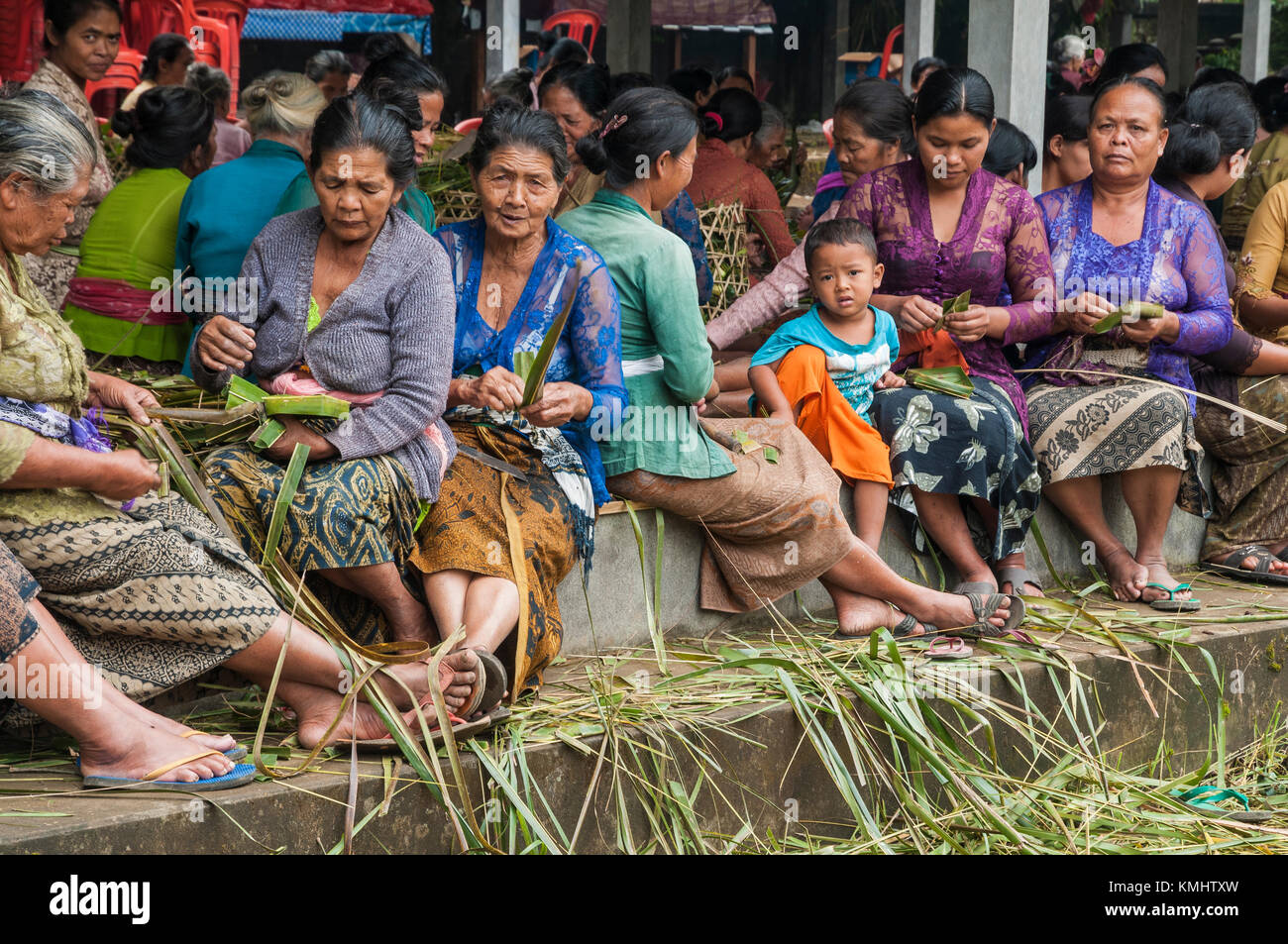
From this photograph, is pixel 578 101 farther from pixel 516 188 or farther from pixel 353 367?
pixel 353 367

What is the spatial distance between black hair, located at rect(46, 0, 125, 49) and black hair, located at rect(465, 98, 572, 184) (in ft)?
7.27

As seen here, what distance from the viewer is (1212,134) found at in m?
5.21

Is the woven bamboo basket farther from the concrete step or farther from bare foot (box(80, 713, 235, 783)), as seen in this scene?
bare foot (box(80, 713, 235, 783))

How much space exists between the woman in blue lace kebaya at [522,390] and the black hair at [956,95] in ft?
4.66

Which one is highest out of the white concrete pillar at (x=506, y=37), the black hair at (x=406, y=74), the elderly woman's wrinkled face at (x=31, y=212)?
the white concrete pillar at (x=506, y=37)

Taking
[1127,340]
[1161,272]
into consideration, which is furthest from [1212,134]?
[1127,340]

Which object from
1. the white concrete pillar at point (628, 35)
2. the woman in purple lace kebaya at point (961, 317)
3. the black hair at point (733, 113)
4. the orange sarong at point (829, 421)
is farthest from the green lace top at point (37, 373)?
the white concrete pillar at point (628, 35)

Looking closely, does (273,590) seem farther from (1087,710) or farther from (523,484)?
(1087,710)

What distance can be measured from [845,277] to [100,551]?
7.73ft

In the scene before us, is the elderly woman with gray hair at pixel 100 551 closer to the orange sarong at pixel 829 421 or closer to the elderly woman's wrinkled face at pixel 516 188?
the elderly woman's wrinkled face at pixel 516 188

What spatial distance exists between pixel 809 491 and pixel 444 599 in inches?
46.0

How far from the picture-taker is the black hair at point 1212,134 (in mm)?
5211
